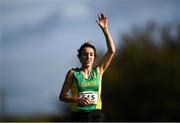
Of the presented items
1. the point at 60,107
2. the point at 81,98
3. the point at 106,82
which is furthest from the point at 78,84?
the point at 106,82

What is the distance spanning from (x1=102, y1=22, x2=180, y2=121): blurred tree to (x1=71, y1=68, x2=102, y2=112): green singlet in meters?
27.0

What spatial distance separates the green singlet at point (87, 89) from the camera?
6336mm

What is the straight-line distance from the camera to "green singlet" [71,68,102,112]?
634 cm

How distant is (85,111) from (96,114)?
0.39 ft

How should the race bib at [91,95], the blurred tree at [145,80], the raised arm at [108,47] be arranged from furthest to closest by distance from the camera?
1. the blurred tree at [145,80]
2. the raised arm at [108,47]
3. the race bib at [91,95]

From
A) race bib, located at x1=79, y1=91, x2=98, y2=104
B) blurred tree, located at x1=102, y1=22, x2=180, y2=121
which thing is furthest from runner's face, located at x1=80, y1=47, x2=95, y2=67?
blurred tree, located at x1=102, y1=22, x2=180, y2=121

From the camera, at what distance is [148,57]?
39.0 metres

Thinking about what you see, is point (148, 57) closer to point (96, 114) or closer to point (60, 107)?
point (60, 107)

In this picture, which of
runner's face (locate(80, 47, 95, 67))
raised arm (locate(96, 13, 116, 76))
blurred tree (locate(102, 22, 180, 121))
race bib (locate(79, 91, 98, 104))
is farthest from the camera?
blurred tree (locate(102, 22, 180, 121))

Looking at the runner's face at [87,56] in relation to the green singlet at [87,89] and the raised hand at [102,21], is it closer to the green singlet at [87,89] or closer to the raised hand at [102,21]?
the green singlet at [87,89]

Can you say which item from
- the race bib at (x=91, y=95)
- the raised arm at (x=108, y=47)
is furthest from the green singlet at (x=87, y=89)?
the raised arm at (x=108, y=47)

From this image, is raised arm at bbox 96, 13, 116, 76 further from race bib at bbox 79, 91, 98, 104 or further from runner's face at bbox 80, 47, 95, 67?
race bib at bbox 79, 91, 98, 104

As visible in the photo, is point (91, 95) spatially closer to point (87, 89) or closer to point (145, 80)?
point (87, 89)

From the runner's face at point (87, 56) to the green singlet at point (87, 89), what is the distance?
0.42ft
